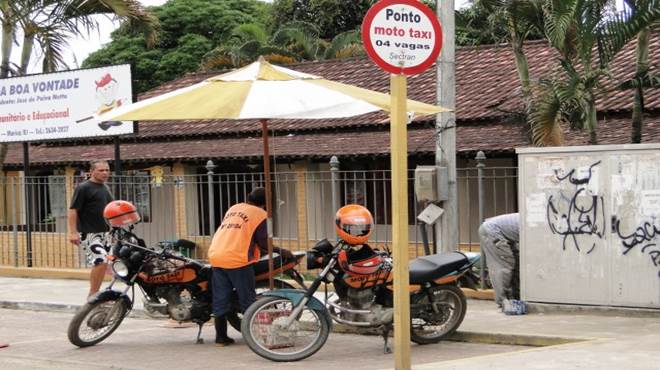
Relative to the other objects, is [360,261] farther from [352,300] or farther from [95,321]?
[95,321]

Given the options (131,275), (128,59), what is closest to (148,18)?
(131,275)

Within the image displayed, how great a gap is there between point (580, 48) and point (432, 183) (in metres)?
2.36

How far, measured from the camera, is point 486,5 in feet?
44.5

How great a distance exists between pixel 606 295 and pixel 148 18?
41.6 feet

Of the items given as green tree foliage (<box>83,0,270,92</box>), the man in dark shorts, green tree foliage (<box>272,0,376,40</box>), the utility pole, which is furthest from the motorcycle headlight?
green tree foliage (<box>83,0,270,92</box>)

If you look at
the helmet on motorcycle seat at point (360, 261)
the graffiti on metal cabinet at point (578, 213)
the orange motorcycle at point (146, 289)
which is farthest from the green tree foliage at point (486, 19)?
the orange motorcycle at point (146, 289)

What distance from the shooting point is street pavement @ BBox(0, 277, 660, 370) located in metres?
8.18

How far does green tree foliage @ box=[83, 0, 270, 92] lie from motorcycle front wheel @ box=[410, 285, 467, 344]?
3187 cm

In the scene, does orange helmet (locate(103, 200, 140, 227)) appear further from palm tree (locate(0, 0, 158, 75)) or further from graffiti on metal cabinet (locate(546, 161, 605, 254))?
palm tree (locate(0, 0, 158, 75))

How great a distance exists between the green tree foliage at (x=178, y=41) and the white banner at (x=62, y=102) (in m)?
22.3

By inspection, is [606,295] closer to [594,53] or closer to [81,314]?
[594,53]

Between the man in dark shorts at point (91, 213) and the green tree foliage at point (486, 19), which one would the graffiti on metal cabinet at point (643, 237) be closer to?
the green tree foliage at point (486, 19)

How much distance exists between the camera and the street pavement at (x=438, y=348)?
8180mm

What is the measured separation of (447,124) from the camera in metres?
11.5
